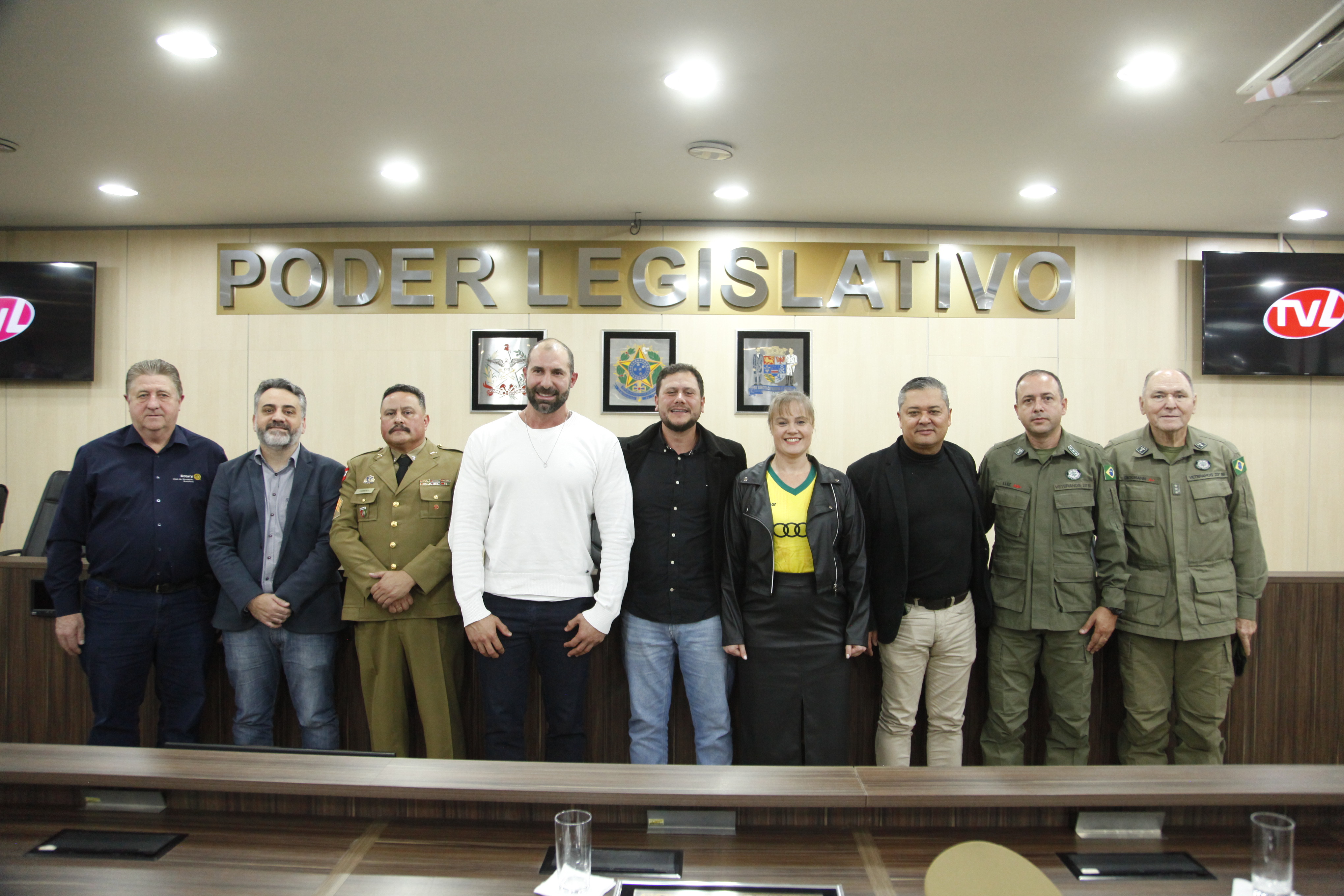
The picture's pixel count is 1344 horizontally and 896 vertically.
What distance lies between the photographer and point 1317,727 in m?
3.15

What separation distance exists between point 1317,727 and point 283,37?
15.7 ft

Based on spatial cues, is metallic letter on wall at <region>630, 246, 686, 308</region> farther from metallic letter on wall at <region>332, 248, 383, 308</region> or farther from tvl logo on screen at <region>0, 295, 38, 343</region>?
tvl logo on screen at <region>0, 295, 38, 343</region>

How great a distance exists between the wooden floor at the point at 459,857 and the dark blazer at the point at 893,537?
1.30 m

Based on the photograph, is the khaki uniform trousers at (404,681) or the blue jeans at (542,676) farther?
the khaki uniform trousers at (404,681)

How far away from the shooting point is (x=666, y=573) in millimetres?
2732

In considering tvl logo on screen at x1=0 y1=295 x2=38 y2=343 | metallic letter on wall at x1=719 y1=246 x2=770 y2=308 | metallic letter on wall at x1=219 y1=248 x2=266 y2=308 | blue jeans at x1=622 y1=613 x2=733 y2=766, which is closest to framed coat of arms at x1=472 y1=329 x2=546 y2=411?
metallic letter on wall at x1=719 y1=246 x2=770 y2=308

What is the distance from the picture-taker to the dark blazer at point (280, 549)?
2.77 m

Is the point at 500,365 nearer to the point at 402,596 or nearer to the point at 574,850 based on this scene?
the point at 402,596

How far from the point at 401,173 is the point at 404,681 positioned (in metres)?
2.77

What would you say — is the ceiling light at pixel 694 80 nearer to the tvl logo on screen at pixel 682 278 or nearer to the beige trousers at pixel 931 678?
the tvl logo on screen at pixel 682 278

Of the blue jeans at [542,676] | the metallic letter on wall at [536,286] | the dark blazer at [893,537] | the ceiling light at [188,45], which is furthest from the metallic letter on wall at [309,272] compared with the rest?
the dark blazer at [893,537]

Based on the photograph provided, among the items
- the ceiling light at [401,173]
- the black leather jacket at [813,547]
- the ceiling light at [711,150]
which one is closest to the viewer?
the black leather jacket at [813,547]

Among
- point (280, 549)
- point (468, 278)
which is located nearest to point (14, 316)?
point (468, 278)

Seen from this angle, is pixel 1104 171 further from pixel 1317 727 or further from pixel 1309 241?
pixel 1317 727
